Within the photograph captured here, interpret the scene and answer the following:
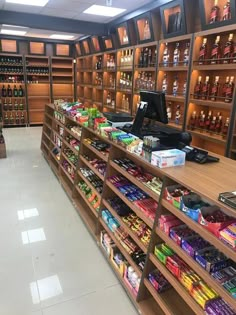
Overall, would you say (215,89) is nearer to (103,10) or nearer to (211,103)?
(211,103)

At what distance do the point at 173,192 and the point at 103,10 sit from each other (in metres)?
4.75

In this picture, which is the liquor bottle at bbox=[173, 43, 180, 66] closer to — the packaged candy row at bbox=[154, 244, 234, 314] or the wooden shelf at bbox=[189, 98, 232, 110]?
the wooden shelf at bbox=[189, 98, 232, 110]

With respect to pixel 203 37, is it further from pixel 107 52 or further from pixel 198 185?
pixel 107 52

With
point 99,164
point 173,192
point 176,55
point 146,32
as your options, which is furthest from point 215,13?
point 173,192

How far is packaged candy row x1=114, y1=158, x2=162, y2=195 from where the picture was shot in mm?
1806

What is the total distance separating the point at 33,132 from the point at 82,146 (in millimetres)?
5607

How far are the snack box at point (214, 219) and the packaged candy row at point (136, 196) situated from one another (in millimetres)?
477

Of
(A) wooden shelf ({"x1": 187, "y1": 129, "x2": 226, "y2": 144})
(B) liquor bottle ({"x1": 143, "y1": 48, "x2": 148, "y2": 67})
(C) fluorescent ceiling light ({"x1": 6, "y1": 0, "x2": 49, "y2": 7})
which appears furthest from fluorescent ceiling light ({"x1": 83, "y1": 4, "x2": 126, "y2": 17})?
(A) wooden shelf ({"x1": 187, "y1": 129, "x2": 226, "y2": 144})

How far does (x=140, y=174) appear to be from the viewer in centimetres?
208

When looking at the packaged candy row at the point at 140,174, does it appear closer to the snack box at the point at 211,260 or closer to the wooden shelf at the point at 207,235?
the wooden shelf at the point at 207,235

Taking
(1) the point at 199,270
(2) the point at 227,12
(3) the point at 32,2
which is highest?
(3) the point at 32,2

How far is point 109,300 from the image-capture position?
2.05 meters

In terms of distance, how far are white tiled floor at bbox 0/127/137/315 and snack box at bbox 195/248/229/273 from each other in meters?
0.93

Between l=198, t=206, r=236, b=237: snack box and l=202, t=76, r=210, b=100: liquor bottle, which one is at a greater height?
l=202, t=76, r=210, b=100: liquor bottle
